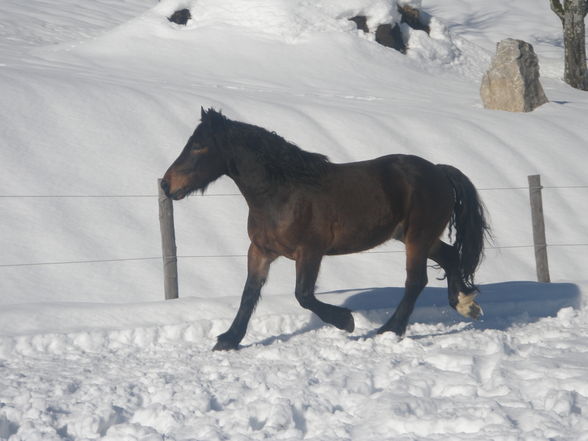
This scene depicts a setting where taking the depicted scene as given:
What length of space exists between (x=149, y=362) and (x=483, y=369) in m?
1.97

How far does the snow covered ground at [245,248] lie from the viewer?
3615mm

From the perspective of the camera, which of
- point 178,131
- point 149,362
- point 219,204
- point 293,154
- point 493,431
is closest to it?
point 493,431

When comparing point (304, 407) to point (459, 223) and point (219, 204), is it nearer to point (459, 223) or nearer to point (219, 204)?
point (459, 223)

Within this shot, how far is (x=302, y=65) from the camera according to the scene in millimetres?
16578

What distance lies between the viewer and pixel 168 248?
6.92 m

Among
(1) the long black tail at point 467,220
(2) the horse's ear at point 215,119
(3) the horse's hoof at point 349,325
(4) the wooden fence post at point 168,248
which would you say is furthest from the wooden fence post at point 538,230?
(2) the horse's ear at point 215,119

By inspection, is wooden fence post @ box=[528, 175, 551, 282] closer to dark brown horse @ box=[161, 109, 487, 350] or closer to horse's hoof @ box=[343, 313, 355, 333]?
dark brown horse @ box=[161, 109, 487, 350]

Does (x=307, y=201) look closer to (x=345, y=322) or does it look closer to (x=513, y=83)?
(x=345, y=322)

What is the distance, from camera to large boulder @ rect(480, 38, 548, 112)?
1465cm

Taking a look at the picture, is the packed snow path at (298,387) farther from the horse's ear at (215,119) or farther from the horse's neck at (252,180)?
the horse's ear at (215,119)

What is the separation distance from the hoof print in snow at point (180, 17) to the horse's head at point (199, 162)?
13.8 m

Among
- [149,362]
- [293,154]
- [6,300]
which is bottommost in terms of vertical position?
[6,300]

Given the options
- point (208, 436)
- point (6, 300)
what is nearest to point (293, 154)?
point (208, 436)

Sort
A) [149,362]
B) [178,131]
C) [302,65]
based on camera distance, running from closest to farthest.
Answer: [149,362] < [178,131] < [302,65]
